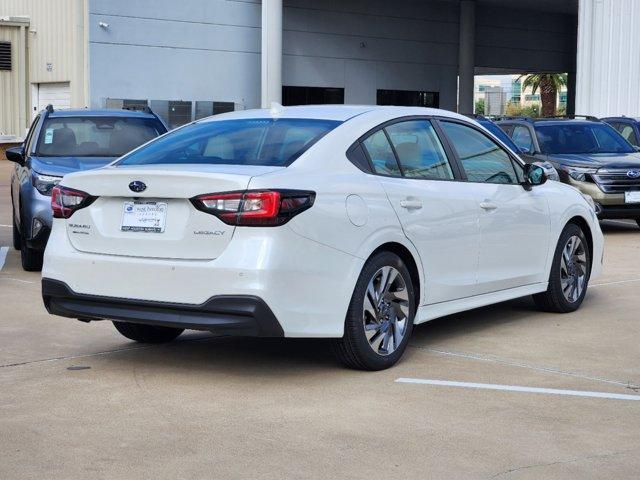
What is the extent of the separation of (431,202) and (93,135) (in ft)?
20.8

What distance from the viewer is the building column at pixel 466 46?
41.6 metres

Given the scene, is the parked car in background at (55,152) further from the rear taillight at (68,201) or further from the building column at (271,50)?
the building column at (271,50)

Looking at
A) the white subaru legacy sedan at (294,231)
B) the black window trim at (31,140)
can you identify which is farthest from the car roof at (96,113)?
the white subaru legacy sedan at (294,231)

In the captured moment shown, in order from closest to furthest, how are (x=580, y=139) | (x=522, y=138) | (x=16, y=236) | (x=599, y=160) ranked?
(x=16, y=236) < (x=599, y=160) < (x=580, y=139) < (x=522, y=138)

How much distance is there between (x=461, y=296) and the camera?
7.60 metres

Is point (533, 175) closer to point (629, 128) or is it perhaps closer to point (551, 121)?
point (551, 121)

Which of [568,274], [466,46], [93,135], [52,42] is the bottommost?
[568,274]

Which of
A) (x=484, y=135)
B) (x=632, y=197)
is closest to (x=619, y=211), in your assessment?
(x=632, y=197)

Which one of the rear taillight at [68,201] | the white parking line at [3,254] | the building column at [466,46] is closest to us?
the rear taillight at [68,201]

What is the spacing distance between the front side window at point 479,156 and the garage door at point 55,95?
31.4m

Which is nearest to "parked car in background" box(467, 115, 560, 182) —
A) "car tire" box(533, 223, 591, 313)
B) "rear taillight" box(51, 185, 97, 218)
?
"car tire" box(533, 223, 591, 313)

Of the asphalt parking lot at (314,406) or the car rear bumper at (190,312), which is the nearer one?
the asphalt parking lot at (314,406)

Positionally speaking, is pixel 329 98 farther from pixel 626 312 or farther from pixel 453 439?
pixel 453 439

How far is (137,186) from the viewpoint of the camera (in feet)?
20.9
